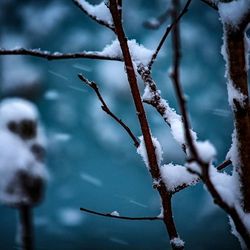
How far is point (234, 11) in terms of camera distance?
1095 mm

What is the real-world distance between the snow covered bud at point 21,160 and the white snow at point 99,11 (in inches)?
144

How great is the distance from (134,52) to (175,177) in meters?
0.66

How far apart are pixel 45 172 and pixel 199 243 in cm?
6190

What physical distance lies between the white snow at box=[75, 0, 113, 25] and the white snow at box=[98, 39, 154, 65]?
0.11 meters

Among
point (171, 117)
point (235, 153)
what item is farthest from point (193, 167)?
point (171, 117)

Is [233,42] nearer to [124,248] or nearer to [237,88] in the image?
[237,88]

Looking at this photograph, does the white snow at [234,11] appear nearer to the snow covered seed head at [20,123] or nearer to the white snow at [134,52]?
the white snow at [134,52]

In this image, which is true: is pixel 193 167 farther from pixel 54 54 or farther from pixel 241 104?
pixel 54 54

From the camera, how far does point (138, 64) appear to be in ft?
4.41

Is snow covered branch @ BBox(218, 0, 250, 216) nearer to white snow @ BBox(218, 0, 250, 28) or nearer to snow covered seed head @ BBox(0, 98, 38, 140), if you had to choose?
white snow @ BBox(218, 0, 250, 28)

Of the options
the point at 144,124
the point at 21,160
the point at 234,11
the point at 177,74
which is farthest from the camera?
the point at 21,160

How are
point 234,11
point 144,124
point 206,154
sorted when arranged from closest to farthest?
1. point 206,154
2. point 234,11
3. point 144,124

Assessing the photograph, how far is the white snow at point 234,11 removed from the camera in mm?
1072

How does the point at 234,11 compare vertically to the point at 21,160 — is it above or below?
below
